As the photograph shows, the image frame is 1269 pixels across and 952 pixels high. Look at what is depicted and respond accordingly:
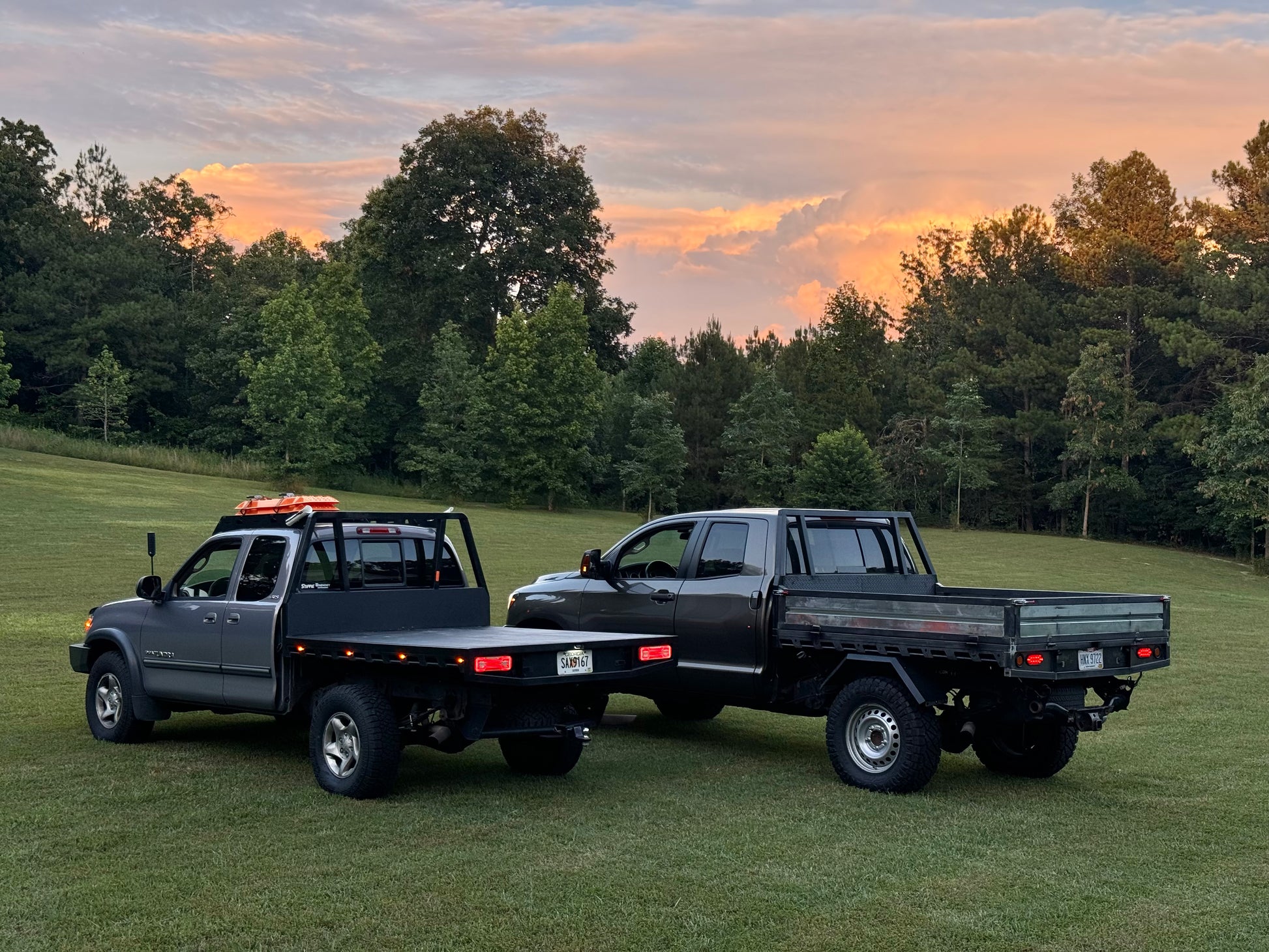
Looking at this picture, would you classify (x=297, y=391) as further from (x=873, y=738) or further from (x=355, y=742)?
(x=873, y=738)

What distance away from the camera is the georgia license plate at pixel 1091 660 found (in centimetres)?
933

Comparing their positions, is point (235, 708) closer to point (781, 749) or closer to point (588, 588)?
point (588, 588)

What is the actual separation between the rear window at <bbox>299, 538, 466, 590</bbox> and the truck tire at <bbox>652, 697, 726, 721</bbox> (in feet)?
9.55

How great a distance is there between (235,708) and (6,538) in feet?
72.6

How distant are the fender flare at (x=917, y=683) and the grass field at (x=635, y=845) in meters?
0.69

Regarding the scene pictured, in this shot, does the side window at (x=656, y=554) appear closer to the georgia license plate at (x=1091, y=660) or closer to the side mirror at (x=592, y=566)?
the side mirror at (x=592, y=566)

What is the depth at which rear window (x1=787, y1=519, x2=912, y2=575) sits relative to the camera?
434 inches

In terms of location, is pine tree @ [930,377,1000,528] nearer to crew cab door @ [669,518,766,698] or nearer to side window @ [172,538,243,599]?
crew cab door @ [669,518,766,698]

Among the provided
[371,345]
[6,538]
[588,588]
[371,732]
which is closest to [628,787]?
[371,732]

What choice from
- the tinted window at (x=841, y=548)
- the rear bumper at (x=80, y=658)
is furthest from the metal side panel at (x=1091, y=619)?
the rear bumper at (x=80, y=658)

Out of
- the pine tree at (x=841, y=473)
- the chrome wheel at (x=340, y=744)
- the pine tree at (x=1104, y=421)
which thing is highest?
the pine tree at (x=1104, y=421)

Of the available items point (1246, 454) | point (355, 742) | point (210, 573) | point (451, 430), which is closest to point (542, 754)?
point (355, 742)

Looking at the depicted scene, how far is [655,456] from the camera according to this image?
229ft

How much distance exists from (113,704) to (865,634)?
607 cm
